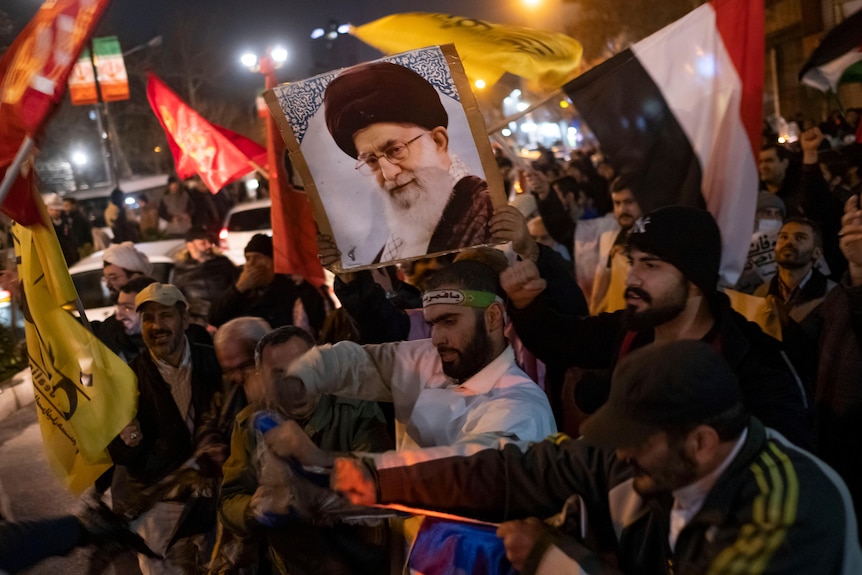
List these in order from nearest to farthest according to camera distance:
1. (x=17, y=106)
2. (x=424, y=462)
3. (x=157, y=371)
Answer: (x=424, y=462) < (x=17, y=106) < (x=157, y=371)

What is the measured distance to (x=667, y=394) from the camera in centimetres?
205

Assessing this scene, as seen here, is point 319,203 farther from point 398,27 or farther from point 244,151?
point 244,151

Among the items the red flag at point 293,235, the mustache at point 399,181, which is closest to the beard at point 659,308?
the mustache at point 399,181

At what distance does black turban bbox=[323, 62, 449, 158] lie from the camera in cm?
383

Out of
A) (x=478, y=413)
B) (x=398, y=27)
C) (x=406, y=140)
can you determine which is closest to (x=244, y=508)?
(x=478, y=413)

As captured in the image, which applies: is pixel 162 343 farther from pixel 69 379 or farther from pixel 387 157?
pixel 387 157

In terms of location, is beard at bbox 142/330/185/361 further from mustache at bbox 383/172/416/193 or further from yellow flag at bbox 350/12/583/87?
yellow flag at bbox 350/12/583/87

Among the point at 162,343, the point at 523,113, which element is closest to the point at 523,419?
the point at 523,113

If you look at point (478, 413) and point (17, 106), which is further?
point (17, 106)

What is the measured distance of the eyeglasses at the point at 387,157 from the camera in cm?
390

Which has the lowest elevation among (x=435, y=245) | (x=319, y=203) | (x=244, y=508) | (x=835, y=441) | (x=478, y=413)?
(x=835, y=441)

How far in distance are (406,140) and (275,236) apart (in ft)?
8.13

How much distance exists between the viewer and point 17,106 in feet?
12.3

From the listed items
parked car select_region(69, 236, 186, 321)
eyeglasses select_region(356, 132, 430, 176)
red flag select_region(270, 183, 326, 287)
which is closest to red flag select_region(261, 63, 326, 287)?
red flag select_region(270, 183, 326, 287)
